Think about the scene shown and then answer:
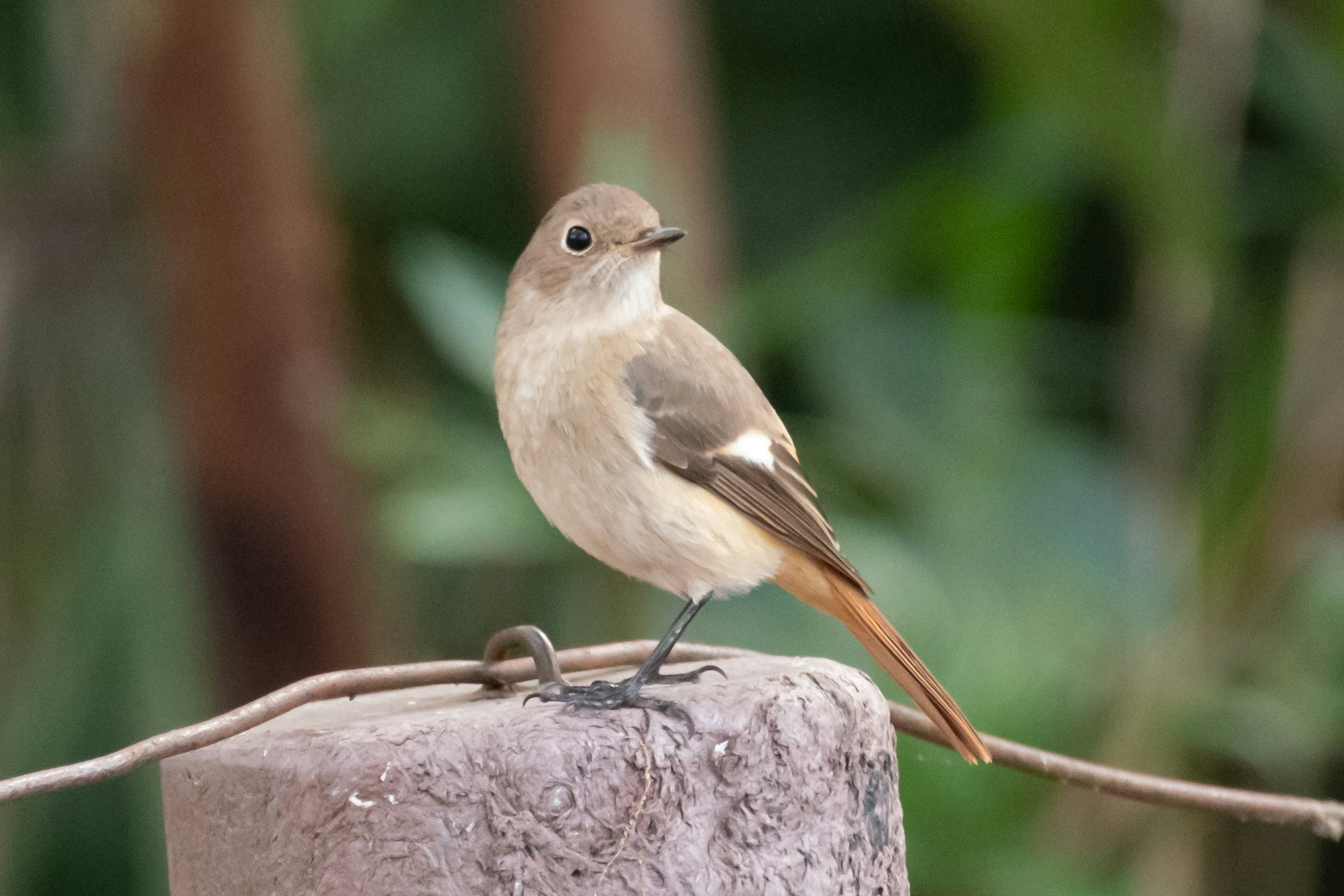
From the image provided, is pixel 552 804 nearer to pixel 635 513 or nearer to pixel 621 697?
pixel 621 697

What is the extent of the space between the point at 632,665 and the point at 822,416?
2.72 metres

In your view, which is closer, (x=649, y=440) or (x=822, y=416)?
(x=649, y=440)

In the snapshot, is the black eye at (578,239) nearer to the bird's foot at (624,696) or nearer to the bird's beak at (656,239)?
the bird's beak at (656,239)

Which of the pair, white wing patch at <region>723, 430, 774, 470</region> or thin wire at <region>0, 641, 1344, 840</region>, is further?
white wing patch at <region>723, 430, 774, 470</region>

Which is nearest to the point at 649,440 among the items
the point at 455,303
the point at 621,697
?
the point at 621,697

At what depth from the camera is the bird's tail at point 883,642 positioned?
1842 millimetres

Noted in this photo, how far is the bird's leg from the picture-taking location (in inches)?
57.6

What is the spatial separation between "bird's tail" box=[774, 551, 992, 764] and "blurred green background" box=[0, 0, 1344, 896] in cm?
158

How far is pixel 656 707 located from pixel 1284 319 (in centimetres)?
375

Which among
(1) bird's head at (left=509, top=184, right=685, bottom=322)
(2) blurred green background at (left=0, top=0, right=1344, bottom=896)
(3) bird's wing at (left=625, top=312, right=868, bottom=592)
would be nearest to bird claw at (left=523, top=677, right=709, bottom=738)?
(3) bird's wing at (left=625, top=312, right=868, bottom=592)

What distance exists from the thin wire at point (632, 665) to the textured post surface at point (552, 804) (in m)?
0.05

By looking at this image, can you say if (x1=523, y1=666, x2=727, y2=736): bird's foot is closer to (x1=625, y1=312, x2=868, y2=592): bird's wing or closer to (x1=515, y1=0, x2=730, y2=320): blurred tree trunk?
(x1=625, y1=312, x2=868, y2=592): bird's wing

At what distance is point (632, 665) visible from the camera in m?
2.12

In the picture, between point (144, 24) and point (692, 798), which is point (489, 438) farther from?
point (692, 798)
